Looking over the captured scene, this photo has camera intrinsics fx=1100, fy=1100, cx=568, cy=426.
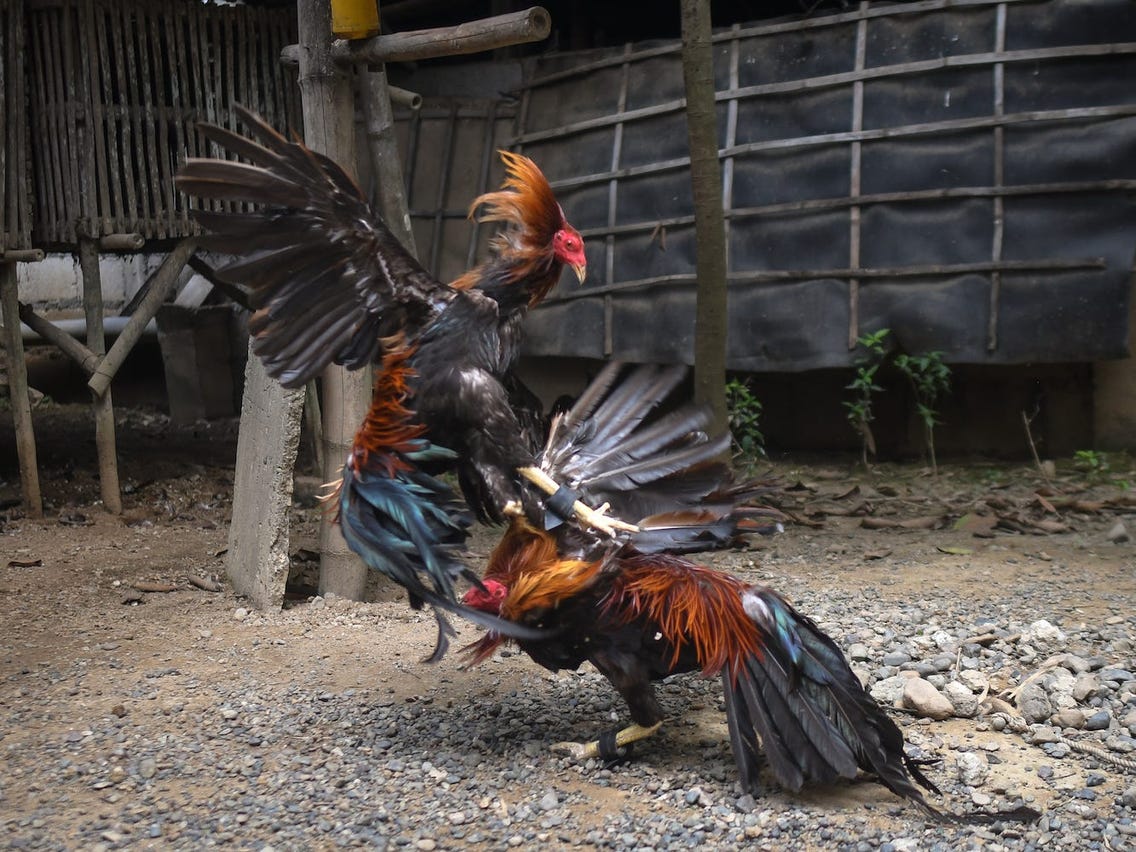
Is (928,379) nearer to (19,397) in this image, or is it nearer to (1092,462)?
(1092,462)

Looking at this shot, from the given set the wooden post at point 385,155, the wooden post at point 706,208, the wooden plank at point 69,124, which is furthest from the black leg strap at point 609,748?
the wooden plank at point 69,124

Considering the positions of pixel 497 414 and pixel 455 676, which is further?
pixel 455 676

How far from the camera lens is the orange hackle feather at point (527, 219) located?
3766mm

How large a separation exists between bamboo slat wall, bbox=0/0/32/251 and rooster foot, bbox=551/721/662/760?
5062mm

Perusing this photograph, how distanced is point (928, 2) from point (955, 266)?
1.89 m

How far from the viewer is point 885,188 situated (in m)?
7.70

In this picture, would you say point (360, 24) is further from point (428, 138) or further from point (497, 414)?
point (428, 138)

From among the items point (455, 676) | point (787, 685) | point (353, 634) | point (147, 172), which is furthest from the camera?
point (147, 172)

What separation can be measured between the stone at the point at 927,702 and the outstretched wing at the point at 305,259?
7.21ft

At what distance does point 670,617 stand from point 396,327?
133 centimetres

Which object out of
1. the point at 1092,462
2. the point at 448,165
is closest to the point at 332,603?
the point at 1092,462

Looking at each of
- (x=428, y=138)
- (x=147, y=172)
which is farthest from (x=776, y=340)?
(x=147, y=172)

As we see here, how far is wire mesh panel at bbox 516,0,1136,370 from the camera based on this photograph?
7.19 m

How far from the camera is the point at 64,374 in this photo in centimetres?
1174
